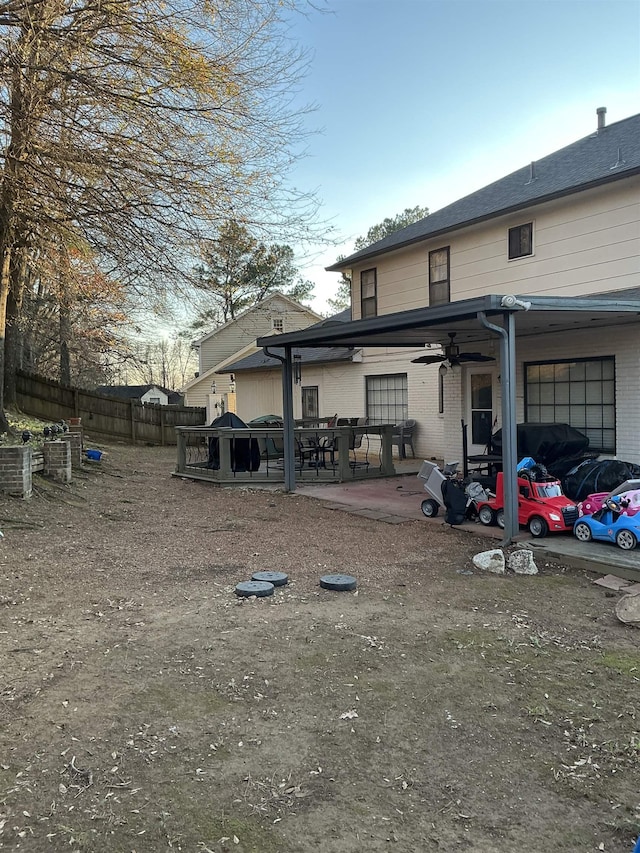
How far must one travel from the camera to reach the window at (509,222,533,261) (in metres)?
10.3

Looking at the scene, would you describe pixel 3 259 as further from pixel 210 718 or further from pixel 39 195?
pixel 210 718

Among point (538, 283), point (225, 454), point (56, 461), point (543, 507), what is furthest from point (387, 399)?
point (543, 507)

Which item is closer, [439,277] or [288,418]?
[288,418]

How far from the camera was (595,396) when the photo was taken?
9.05 m

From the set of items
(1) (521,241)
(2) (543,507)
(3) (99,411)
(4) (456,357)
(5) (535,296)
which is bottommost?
(2) (543,507)

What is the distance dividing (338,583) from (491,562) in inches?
63.1

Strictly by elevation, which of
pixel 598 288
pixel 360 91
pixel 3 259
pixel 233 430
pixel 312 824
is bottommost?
pixel 312 824

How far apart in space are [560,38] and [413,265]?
4.50m

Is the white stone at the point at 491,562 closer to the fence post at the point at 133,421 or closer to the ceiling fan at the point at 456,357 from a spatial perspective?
the ceiling fan at the point at 456,357

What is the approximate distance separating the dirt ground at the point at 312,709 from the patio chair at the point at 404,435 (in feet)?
29.4

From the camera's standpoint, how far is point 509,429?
6629 millimetres

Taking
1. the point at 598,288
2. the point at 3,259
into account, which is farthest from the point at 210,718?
the point at 3,259

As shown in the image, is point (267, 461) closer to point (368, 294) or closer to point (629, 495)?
point (368, 294)

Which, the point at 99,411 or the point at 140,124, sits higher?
the point at 140,124
